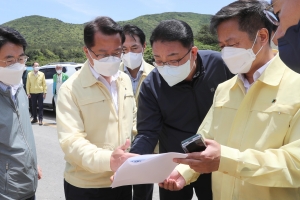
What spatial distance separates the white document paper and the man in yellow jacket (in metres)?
0.10

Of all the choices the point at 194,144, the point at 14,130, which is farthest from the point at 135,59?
the point at 194,144

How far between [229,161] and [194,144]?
0.68 feet

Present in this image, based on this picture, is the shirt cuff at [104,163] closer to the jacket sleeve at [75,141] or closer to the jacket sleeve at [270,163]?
the jacket sleeve at [75,141]

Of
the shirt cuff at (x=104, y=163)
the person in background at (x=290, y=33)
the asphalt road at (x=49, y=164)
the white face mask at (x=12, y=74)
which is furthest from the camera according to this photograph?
the asphalt road at (x=49, y=164)

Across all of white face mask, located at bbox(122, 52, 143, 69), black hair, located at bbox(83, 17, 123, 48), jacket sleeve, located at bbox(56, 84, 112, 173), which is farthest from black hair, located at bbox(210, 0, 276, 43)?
white face mask, located at bbox(122, 52, 143, 69)

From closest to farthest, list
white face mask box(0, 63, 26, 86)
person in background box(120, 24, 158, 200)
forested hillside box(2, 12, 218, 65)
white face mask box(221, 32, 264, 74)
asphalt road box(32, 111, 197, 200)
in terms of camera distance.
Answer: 1. white face mask box(221, 32, 264, 74)
2. white face mask box(0, 63, 26, 86)
3. person in background box(120, 24, 158, 200)
4. asphalt road box(32, 111, 197, 200)
5. forested hillside box(2, 12, 218, 65)

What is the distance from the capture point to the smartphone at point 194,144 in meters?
1.55

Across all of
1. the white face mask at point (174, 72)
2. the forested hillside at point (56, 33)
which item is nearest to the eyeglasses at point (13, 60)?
the white face mask at point (174, 72)

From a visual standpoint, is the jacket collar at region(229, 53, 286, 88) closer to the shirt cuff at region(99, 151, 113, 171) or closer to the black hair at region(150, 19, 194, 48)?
the black hair at region(150, 19, 194, 48)

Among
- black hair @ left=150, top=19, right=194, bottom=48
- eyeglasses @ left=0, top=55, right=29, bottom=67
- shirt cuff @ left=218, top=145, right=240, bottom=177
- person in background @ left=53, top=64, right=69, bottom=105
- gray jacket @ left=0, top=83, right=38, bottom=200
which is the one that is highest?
black hair @ left=150, top=19, right=194, bottom=48

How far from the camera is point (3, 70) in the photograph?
8.43ft

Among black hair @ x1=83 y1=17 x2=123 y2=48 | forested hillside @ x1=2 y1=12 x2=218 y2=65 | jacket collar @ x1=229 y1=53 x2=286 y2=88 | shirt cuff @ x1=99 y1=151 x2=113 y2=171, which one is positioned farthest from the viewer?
forested hillside @ x1=2 y1=12 x2=218 y2=65

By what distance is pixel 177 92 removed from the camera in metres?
2.51

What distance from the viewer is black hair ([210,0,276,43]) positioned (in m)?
2.04
